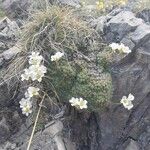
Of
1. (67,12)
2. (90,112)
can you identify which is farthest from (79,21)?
(90,112)

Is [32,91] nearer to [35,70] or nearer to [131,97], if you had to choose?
[35,70]

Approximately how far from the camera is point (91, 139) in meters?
6.12

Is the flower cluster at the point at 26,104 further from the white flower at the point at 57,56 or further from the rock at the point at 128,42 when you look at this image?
the rock at the point at 128,42

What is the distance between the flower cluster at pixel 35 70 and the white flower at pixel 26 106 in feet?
0.97

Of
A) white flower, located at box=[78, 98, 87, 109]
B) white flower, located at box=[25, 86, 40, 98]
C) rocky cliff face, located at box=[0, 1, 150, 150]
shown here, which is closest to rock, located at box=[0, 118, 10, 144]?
rocky cliff face, located at box=[0, 1, 150, 150]

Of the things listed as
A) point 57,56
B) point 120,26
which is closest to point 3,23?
point 57,56

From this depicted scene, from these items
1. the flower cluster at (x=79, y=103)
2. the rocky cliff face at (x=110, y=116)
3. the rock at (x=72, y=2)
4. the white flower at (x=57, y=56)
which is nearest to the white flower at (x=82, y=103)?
the flower cluster at (x=79, y=103)

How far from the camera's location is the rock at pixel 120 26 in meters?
5.96

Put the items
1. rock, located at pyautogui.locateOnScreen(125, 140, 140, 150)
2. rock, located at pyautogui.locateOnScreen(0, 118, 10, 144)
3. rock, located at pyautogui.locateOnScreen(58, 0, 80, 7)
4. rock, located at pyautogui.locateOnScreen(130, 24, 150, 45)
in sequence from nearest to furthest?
rock, located at pyautogui.locateOnScreen(130, 24, 150, 45), rock, located at pyautogui.locateOnScreen(0, 118, 10, 144), rock, located at pyautogui.locateOnScreen(125, 140, 140, 150), rock, located at pyautogui.locateOnScreen(58, 0, 80, 7)

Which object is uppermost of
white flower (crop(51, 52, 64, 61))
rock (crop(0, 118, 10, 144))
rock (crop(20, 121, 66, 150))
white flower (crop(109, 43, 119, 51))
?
white flower (crop(51, 52, 64, 61))

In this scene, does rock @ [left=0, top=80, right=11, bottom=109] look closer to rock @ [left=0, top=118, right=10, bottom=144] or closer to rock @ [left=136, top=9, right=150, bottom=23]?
rock @ [left=0, top=118, right=10, bottom=144]

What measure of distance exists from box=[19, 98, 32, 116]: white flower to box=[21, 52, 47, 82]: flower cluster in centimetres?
30

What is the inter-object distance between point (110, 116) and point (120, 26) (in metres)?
1.20

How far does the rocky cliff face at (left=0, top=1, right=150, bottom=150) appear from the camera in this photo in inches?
229
